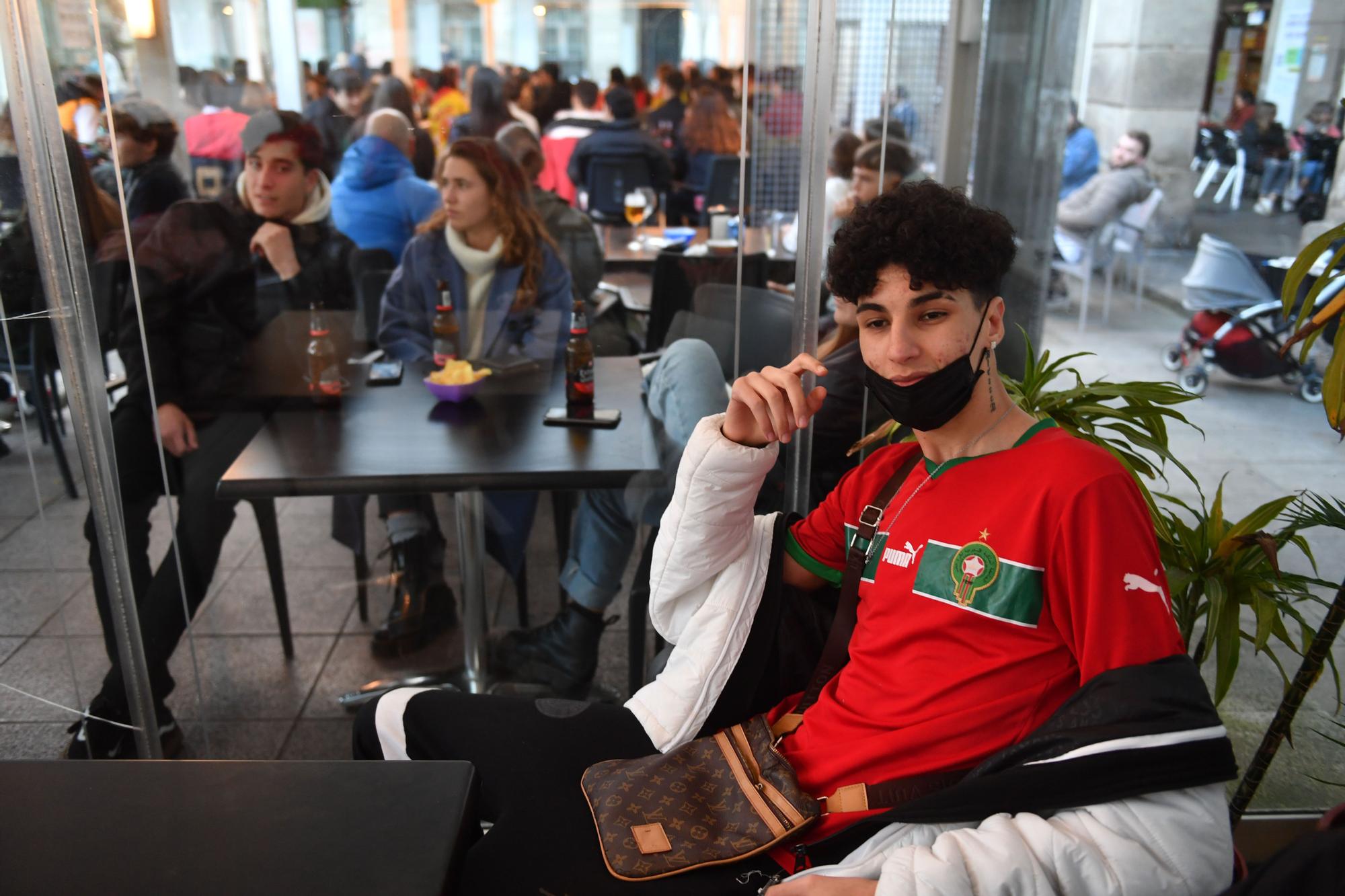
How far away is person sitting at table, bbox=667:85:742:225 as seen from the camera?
3.61 m

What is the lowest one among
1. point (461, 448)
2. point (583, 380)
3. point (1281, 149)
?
point (461, 448)

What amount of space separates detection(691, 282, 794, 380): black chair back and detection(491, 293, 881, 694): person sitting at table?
63 mm

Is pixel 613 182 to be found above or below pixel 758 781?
above

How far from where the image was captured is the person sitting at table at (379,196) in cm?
289

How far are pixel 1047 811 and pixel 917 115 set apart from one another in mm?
3132

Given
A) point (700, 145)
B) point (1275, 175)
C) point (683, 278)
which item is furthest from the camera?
point (700, 145)

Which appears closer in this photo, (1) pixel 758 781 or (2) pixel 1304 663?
(1) pixel 758 781

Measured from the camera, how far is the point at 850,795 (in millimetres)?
1304

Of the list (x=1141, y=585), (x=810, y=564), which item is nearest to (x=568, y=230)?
(x=810, y=564)

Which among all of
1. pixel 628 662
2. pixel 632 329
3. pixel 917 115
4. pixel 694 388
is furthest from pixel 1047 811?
pixel 917 115

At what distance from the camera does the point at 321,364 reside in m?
2.57

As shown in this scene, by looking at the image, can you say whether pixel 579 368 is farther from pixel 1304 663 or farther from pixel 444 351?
pixel 1304 663

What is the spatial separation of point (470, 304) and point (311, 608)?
3.02 feet

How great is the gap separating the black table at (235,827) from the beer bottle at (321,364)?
1.40 m
